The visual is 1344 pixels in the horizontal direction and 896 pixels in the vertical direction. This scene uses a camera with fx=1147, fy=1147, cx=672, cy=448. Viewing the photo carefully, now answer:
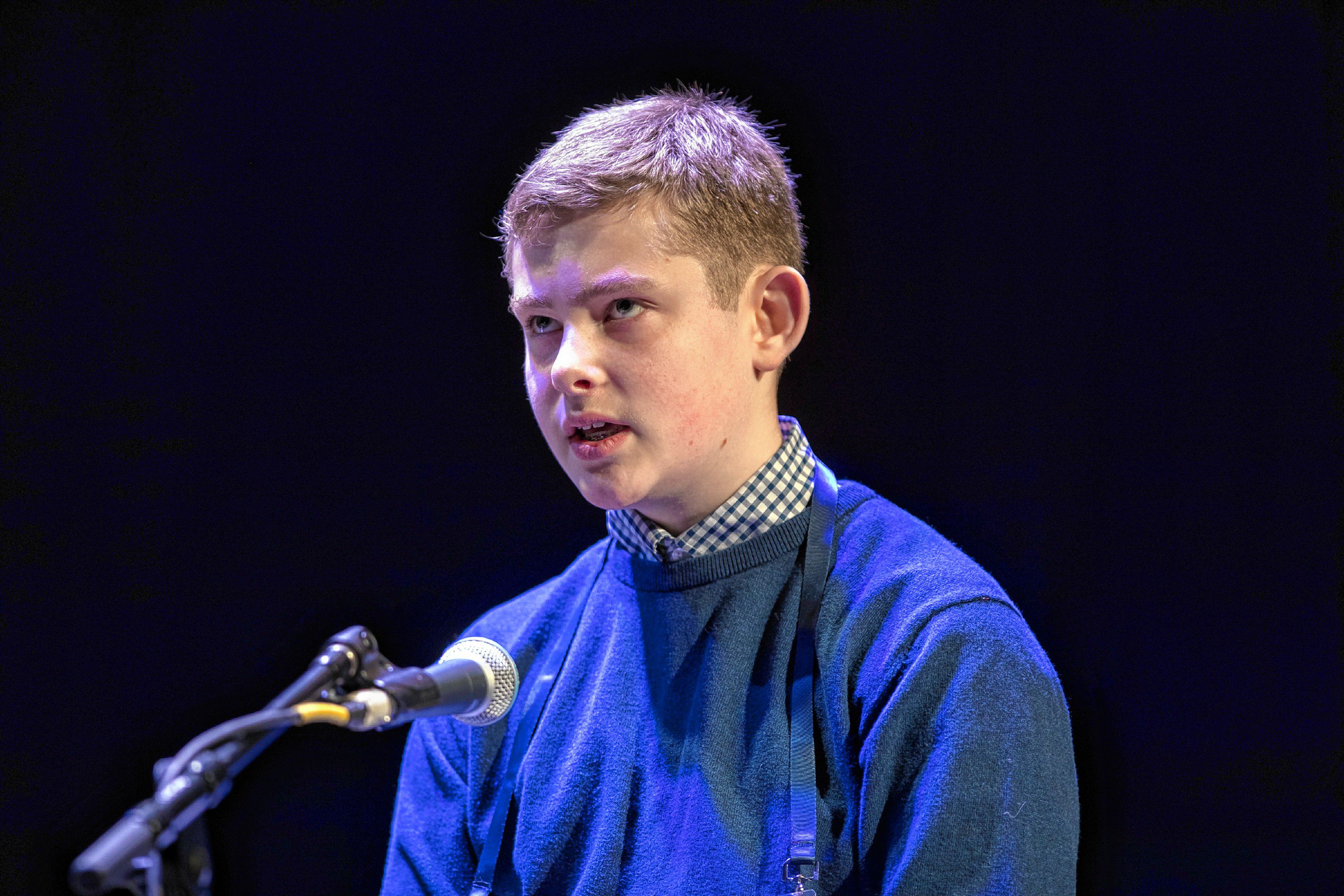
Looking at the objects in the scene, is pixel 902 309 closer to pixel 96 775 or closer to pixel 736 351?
pixel 736 351

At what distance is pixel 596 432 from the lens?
150cm

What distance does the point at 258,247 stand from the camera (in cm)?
232

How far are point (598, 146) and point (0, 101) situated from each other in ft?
4.98

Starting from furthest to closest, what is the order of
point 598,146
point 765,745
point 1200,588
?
point 1200,588
point 598,146
point 765,745

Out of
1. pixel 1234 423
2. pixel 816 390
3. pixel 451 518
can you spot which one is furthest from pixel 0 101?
pixel 1234 423

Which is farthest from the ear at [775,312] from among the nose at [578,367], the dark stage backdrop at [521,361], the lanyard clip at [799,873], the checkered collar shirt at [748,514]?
the lanyard clip at [799,873]

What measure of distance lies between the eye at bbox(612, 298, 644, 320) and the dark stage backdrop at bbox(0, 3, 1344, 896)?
2.33 feet

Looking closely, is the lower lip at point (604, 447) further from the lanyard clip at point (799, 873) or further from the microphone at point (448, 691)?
the lanyard clip at point (799, 873)

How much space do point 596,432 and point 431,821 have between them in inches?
25.5

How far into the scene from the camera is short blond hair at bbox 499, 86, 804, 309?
149 cm

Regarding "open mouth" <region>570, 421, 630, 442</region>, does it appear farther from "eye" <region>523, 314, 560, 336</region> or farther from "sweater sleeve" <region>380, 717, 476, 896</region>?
"sweater sleeve" <region>380, 717, 476, 896</region>

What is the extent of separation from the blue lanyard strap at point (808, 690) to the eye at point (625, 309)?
37 cm

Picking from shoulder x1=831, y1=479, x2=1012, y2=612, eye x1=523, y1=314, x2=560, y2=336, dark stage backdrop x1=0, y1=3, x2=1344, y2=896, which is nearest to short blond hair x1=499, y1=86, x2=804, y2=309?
eye x1=523, y1=314, x2=560, y2=336

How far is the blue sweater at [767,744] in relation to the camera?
1290 millimetres
